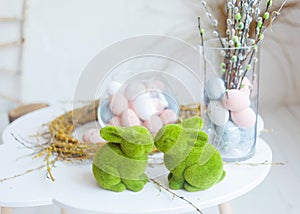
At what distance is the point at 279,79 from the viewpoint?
2107 millimetres

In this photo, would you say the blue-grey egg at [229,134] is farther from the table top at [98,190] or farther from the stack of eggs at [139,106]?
the stack of eggs at [139,106]

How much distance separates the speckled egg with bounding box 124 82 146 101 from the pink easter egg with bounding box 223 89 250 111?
0.28 metres

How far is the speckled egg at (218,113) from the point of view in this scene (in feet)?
Result: 3.53

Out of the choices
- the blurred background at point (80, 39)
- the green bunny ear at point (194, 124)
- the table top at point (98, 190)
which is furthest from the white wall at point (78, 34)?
the green bunny ear at point (194, 124)

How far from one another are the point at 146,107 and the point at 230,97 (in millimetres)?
248

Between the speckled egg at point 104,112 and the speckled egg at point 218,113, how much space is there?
0.32 meters

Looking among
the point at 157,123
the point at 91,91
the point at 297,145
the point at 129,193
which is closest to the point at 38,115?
the point at 91,91

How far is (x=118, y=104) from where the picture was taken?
48.0 inches

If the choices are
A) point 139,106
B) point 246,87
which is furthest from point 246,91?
point 139,106

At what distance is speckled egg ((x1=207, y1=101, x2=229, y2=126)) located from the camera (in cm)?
108

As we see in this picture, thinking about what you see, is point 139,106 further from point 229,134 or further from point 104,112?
point 229,134

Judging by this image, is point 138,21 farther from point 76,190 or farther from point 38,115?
point 76,190

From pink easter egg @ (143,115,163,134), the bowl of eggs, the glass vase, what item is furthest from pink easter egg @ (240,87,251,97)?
pink easter egg @ (143,115,163,134)

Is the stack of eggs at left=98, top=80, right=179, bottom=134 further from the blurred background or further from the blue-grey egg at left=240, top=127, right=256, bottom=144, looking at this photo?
the blurred background
